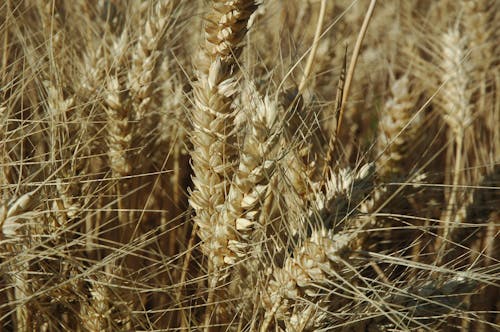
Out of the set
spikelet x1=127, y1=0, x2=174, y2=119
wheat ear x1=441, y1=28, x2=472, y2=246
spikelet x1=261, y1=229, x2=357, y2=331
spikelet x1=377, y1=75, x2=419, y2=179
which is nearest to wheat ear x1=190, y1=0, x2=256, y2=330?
spikelet x1=261, y1=229, x2=357, y2=331

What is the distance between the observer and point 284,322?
1.11m

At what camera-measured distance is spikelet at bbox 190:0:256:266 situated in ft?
3.38

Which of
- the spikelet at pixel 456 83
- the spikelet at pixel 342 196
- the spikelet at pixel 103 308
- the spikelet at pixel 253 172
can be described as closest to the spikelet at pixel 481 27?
the spikelet at pixel 456 83

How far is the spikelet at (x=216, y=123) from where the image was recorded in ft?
3.38

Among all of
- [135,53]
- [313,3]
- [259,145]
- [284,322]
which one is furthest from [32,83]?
[313,3]

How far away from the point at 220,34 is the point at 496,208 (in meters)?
0.88

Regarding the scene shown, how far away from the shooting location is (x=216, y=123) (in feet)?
3.47

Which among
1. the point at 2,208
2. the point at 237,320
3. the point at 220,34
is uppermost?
the point at 220,34

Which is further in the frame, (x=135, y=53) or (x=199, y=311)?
(x=135, y=53)

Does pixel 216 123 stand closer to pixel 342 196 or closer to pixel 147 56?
pixel 342 196

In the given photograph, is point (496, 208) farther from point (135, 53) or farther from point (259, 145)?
point (135, 53)

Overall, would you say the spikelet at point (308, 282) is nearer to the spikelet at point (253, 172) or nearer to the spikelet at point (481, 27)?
the spikelet at point (253, 172)

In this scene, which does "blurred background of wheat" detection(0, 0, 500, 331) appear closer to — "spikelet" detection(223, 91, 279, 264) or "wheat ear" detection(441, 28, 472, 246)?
"spikelet" detection(223, 91, 279, 264)

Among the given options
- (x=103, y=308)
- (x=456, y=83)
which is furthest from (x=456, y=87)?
(x=103, y=308)
